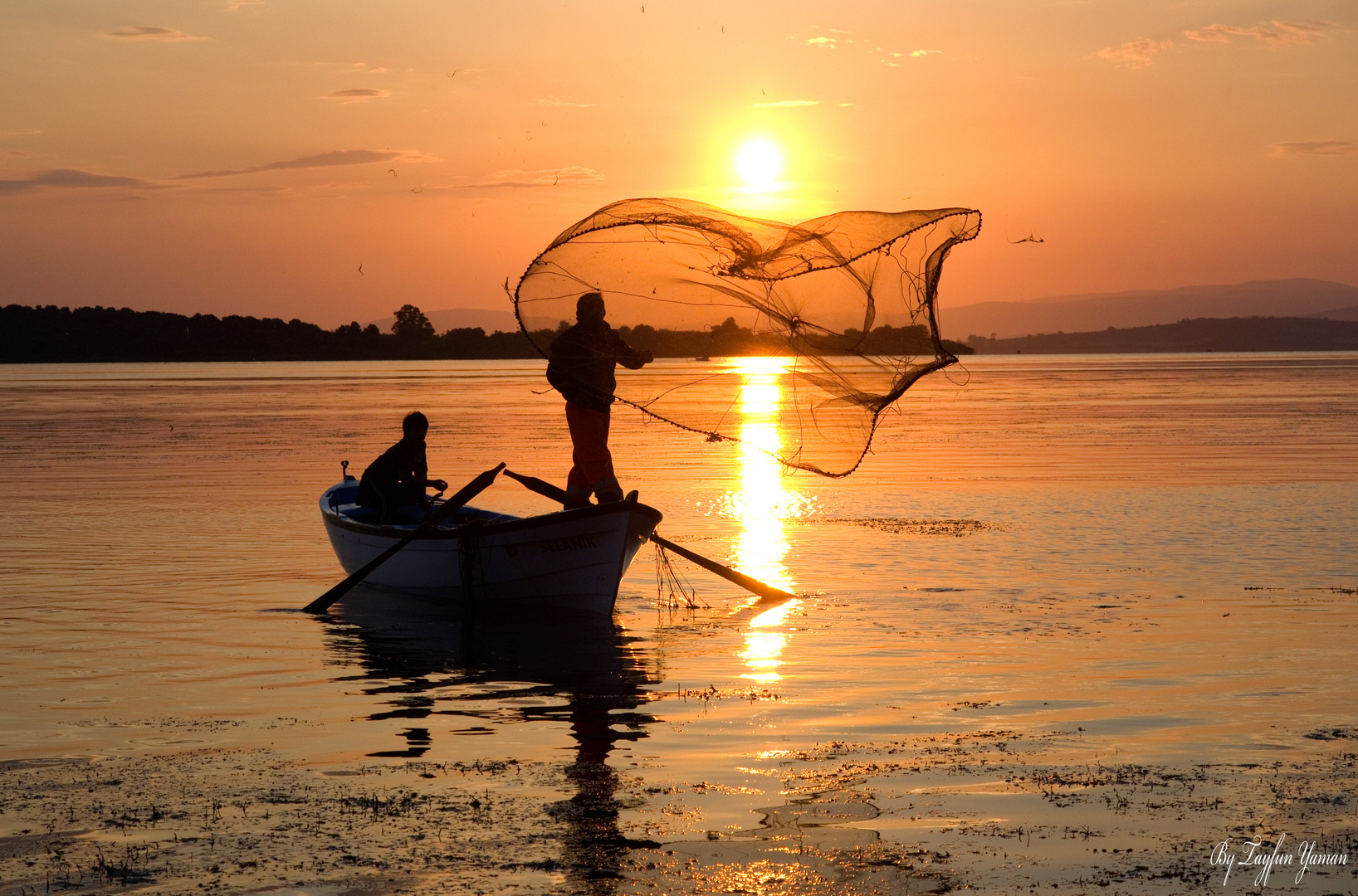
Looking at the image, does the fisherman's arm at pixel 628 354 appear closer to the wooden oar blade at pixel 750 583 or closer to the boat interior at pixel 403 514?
the wooden oar blade at pixel 750 583

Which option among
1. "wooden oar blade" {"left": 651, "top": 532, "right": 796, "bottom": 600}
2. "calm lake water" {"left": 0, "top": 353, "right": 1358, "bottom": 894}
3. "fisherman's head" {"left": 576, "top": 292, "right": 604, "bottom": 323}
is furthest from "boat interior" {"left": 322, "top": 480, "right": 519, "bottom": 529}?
"fisherman's head" {"left": 576, "top": 292, "right": 604, "bottom": 323}

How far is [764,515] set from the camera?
2519cm

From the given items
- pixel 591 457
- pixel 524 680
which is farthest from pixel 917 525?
pixel 524 680

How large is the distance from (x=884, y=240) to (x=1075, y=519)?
11.2m

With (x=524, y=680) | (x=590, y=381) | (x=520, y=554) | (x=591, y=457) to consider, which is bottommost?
(x=524, y=680)

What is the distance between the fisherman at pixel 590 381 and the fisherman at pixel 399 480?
2.63 m

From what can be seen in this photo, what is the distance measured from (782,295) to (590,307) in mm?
2082

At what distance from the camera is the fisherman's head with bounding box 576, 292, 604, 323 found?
14.9 meters

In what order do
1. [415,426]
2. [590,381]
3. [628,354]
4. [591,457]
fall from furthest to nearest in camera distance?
[415,426] → [591,457] → [590,381] → [628,354]

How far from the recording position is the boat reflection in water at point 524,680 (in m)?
8.41

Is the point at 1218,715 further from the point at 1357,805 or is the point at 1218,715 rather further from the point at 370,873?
the point at 370,873

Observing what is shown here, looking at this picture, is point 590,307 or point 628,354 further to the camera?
point 628,354

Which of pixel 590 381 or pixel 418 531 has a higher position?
pixel 590 381

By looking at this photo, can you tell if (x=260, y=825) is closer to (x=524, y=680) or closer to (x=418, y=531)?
(x=524, y=680)
